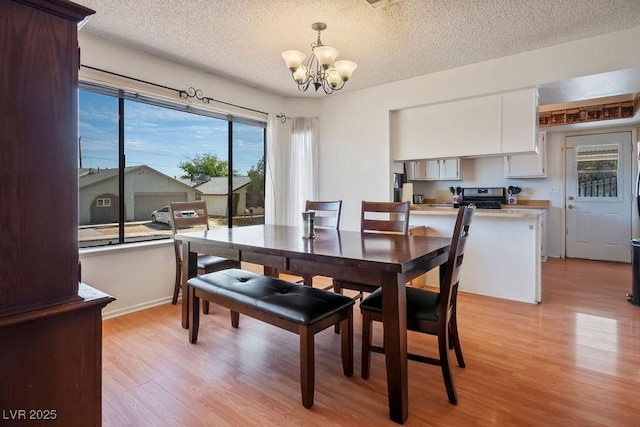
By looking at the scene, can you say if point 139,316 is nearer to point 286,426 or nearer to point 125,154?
point 125,154

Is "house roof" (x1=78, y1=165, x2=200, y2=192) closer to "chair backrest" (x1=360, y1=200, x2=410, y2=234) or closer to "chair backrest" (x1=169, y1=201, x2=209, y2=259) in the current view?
"chair backrest" (x1=169, y1=201, x2=209, y2=259)

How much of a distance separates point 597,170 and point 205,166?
19.0 ft

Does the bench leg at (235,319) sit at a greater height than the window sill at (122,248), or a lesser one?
lesser

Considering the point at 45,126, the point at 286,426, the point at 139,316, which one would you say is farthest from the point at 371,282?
the point at 139,316

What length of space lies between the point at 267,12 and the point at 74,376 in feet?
8.03

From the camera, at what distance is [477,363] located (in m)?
Answer: 2.09

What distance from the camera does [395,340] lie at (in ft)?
5.08

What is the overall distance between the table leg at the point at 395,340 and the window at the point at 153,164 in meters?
2.69

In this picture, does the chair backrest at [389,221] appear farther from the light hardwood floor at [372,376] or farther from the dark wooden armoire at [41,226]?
the dark wooden armoire at [41,226]

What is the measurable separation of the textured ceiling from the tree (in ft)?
3.19

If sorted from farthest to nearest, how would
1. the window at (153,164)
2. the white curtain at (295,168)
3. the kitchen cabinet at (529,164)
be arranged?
1. the kitchen cabinet at (529,164)
2. the white curtain at (295,168)
3. the window at (153,164)

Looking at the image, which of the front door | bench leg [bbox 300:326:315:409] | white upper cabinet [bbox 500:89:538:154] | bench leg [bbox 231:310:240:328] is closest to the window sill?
bench leg [bbox 231:310:240:328]

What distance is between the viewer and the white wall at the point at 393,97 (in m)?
2.81

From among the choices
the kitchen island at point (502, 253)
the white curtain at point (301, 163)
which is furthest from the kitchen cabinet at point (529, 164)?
the white curtain at point (301, 163)
